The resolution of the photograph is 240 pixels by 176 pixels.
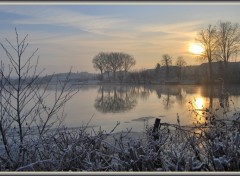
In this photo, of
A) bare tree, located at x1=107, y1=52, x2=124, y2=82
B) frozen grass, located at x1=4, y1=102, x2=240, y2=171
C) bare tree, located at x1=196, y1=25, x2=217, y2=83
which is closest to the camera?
frozen grass, located at x1=4, y1=102, x2=240, y2=171

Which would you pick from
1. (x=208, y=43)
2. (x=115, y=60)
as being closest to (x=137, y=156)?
(x=208, y=43)

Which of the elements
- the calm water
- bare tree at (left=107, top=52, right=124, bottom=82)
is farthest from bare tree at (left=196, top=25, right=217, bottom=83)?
bare tree at (left=107, top=52, right=124, bottom=82)

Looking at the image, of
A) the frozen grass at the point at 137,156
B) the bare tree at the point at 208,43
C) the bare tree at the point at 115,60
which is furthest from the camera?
the bare tree at the point at 115,60

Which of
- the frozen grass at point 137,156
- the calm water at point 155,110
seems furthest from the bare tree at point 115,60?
the frozen grass at point 137,156

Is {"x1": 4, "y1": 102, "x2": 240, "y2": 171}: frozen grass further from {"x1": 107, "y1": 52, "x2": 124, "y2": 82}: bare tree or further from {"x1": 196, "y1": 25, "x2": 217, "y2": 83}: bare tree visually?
{"x1": 107, "y1": 52, "x2": 124, "y2": 82}: bare tree

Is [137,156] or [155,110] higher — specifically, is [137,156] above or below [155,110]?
above

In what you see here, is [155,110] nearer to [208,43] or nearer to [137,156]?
[208,43]

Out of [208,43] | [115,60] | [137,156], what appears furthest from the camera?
[115,60]

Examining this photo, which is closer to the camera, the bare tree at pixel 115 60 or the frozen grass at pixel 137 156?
the frozen grass at pixel 137 156

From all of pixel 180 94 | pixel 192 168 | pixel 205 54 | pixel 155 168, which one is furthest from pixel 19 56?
pixel 180 94

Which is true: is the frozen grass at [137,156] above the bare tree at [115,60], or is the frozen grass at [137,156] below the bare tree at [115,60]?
below

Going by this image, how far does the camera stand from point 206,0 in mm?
3572

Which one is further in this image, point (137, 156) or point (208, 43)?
point (208, 43)

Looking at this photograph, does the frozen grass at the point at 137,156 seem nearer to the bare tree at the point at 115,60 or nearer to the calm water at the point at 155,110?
the calm water at the point at 155,110
